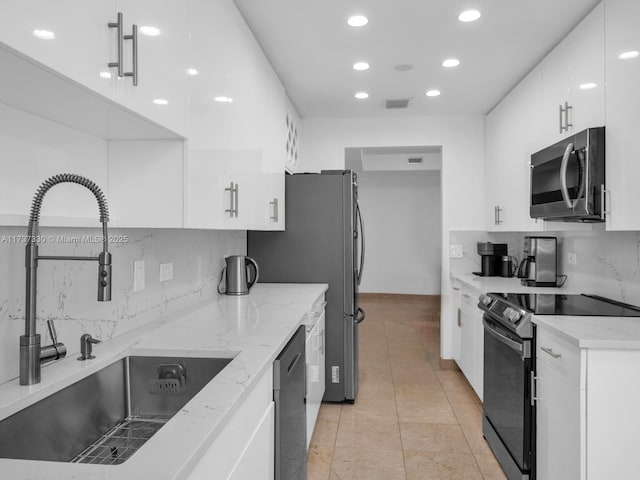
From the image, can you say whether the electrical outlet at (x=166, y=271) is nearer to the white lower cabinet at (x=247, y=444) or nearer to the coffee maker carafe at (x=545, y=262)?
the white lower cabinet at (x=247, y=444)

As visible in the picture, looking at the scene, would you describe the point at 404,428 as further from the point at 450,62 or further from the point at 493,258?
the point at 450,62

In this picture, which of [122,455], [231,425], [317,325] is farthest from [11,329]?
[317,325]

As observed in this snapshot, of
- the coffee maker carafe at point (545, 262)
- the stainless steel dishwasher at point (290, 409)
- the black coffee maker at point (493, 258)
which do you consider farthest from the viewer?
the black coffee maker at point (493, 258)

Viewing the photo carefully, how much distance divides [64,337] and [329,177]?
2375 millimetres

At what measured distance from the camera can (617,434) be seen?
181 cm

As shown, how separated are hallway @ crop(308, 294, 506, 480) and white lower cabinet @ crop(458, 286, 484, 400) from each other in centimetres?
18

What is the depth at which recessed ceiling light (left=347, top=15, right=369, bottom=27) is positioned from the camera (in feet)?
8.36

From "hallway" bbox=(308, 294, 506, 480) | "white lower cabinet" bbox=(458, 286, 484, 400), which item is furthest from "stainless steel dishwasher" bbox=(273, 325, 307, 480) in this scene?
"white lower cabinet" bbox=(458, 286, 484, 400)

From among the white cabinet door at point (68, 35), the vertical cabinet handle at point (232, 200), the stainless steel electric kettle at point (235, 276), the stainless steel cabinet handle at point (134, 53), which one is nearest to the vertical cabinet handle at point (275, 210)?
the stainless steel electric kettle at point (235, 276)

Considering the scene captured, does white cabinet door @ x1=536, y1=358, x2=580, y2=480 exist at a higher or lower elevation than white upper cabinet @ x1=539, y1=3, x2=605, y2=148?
lower

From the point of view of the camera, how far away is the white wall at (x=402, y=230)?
8.49m

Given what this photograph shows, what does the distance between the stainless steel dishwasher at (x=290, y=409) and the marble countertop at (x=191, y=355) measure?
0.24 ft

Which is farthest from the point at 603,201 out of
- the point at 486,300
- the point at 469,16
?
the point at 469,16

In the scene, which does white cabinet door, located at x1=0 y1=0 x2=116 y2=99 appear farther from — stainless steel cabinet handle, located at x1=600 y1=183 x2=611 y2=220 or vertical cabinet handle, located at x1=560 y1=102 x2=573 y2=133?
vertical cabinet handle, located at x1=560 y1=102 x2=573 y2=133
